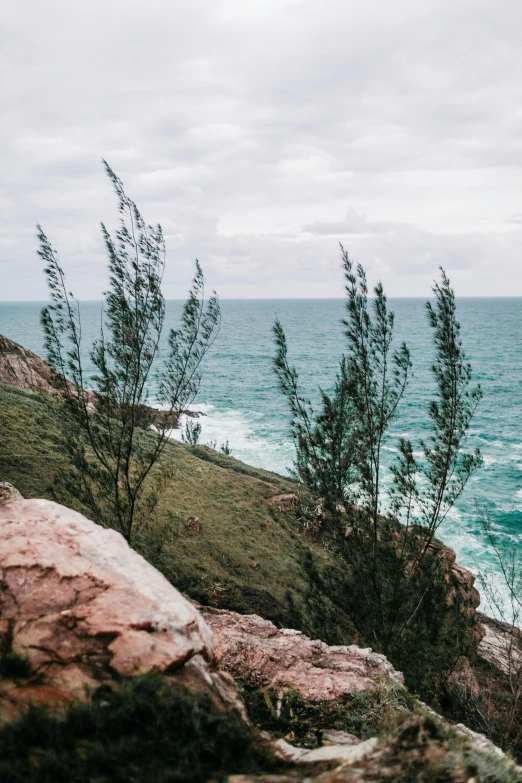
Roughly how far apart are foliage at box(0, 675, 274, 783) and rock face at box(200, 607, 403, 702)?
208 cm

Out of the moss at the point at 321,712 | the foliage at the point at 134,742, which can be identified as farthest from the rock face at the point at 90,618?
the moss at the point at 321,712

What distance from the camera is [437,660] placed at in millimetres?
13391

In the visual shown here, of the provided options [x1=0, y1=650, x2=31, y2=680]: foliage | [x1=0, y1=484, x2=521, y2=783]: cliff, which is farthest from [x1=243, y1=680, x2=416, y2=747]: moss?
[x1=0, y1=650, x2=31, y2=680]: foliage

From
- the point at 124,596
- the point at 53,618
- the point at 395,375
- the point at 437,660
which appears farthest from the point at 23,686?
the point at 437,660

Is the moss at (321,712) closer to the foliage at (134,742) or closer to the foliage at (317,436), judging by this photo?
the foliage at (134,742)

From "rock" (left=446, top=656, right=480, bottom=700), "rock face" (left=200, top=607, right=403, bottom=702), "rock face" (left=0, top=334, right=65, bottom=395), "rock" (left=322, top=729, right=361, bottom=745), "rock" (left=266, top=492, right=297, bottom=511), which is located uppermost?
"rock face" (left=0, top=334, right=65, bottom=395)

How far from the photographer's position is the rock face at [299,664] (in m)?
6.52

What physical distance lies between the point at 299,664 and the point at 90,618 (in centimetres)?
404

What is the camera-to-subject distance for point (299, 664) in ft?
24.0

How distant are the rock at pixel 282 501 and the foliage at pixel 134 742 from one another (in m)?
21.4

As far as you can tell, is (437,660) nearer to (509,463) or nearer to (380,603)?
(380,603)

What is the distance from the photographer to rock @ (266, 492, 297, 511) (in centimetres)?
2572

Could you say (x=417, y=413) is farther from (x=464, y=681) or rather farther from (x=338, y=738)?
(x=338, y=738)

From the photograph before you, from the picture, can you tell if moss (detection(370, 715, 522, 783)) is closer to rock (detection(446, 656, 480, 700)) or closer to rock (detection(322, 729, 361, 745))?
rock (detection(322, 729, 361, 745))
